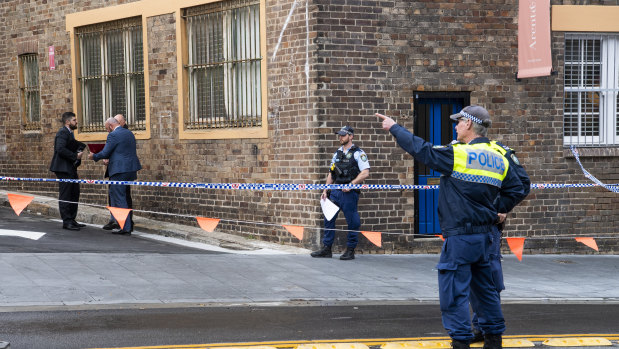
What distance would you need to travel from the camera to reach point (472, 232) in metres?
6.53

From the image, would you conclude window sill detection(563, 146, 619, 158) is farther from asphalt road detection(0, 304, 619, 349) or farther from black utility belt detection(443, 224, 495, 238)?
black utility belt detection(443, 224, 495, 238)

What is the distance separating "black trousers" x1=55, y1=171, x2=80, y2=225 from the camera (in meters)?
13.7

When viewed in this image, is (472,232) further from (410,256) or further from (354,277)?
(410,256)

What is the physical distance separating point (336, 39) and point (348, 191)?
225cm

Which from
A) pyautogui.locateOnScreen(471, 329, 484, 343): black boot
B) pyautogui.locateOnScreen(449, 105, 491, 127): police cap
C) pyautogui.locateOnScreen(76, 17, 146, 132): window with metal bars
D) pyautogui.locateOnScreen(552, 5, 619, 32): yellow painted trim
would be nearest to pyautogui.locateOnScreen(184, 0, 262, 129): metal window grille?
pyautogui.locateOnScreen(76, 17, 146, 132): window with metal bars

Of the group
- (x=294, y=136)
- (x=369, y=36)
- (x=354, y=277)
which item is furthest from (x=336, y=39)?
(x=354, y=277)

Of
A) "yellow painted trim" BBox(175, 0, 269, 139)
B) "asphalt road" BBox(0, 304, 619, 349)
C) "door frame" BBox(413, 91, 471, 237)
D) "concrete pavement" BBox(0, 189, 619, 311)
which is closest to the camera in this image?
"asphalt road" BBox(0, 304, 619, 349)

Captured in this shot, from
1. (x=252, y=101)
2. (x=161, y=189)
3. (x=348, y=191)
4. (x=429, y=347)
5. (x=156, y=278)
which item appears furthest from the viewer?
(x=161, y=189)

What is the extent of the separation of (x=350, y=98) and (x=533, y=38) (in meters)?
2.96

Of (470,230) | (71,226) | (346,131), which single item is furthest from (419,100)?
(470,230)

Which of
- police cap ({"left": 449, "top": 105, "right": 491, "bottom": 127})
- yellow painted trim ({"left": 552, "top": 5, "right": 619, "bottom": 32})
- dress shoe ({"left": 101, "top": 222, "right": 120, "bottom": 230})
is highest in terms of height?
yellow painted trim ({"left": 552, "top": 5, "right": 619, "bottom": 32})

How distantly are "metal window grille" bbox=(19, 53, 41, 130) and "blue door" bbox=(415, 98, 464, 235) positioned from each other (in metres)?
8.46

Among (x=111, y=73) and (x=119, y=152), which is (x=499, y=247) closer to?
(x=119, y=152)

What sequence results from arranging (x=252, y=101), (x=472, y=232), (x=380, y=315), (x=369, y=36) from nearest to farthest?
(x=472, y=232)
(x=380, y=315)
(x=369, y=36)
(x=252, y=101)
